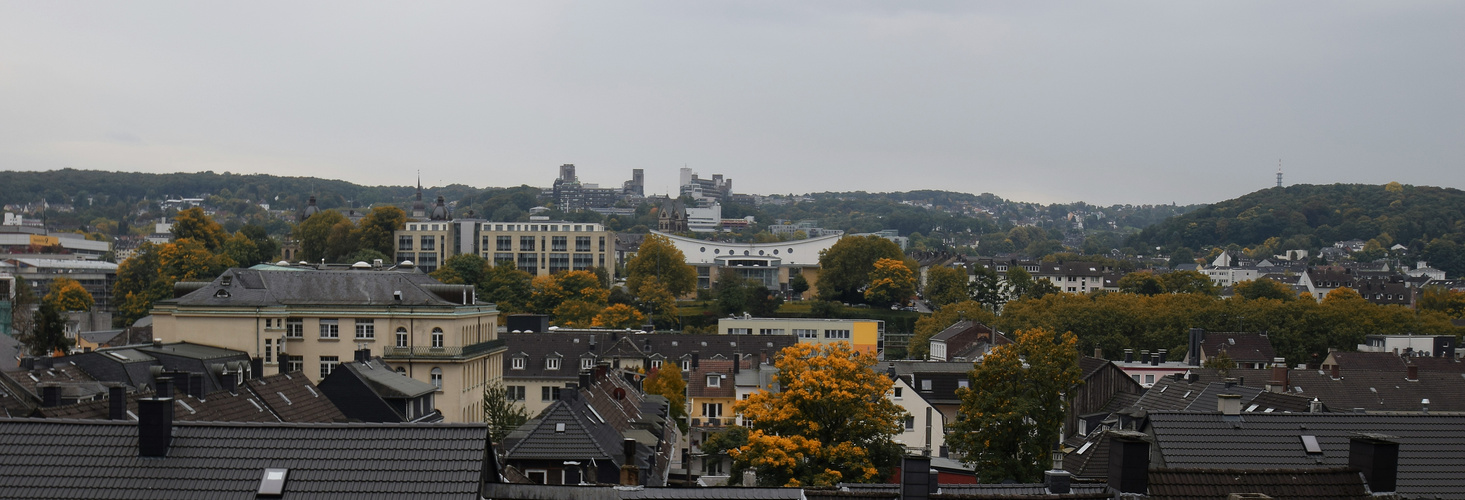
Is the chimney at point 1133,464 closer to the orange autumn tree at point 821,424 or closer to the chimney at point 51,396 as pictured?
the orange autumn tree at point 821,424

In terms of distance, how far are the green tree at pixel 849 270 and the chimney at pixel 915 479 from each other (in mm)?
108305

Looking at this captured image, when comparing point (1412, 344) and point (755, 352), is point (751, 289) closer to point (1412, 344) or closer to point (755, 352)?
point (755, 352)

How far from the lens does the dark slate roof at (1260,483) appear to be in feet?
52.1

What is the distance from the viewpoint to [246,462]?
575 inches

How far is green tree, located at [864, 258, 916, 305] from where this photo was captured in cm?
12250

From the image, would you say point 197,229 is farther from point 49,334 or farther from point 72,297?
point 49,334

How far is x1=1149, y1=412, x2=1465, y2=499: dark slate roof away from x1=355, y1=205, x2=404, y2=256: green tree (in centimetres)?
10901

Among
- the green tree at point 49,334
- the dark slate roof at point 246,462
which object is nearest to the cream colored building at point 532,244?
the green tree at point 49,334

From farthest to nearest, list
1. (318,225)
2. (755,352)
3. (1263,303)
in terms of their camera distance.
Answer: (318,225)
(1263,303)
(755,352)

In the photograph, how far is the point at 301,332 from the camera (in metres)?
52.5

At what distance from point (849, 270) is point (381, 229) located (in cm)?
4295

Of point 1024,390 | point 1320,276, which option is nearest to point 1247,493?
point 1024,390

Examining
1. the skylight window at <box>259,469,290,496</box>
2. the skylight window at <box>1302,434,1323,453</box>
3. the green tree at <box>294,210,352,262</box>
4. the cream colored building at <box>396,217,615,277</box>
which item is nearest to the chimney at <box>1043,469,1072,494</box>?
the skylight window at <box>1302,434,1323,453</box>

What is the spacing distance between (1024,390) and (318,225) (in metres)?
97.4
